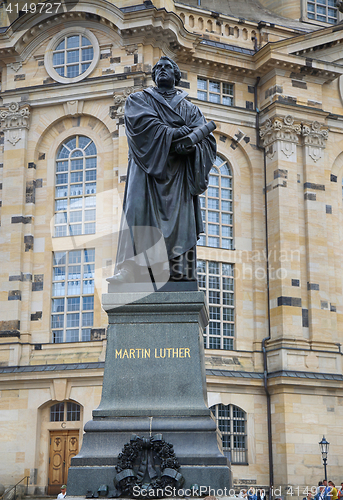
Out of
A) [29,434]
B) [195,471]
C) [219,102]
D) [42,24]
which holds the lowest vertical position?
[195,471]

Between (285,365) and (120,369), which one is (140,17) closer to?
(285,365)

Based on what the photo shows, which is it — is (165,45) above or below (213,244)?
above

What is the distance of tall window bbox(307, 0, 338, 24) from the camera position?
3734cm

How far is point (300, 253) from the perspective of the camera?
30.9m

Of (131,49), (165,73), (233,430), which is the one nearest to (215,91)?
(131,49)

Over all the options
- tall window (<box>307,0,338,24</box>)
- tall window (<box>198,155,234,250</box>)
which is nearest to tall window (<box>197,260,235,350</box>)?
tall window (<box>198,155,234,250</box>)

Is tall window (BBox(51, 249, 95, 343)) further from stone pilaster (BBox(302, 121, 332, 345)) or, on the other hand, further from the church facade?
stone pilaster (BBox(302, 121, 332, 345))

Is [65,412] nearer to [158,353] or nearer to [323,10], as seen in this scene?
[158,353]

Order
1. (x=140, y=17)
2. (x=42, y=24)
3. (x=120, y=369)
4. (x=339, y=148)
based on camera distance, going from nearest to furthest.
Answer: (x=120, y=369) → (x=140, y=17) → (x=42, y=24) → (x=339, y=148)

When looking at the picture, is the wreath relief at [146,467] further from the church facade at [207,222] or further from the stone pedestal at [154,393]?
the church facade at [207,222]

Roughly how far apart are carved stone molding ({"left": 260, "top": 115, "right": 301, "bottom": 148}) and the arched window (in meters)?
13.9

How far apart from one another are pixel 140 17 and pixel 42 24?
4682 millimetres

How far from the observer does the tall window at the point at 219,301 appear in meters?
30.0

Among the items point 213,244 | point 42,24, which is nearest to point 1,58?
point 42,24
